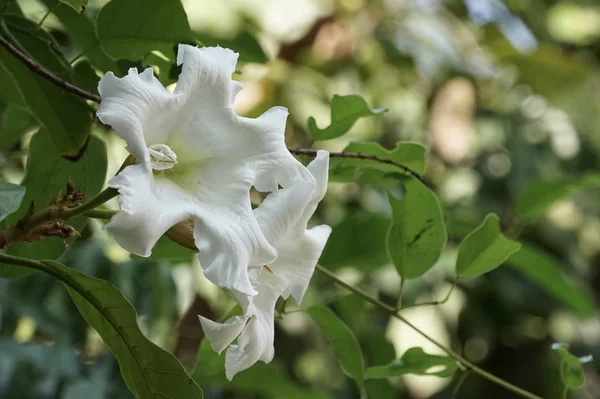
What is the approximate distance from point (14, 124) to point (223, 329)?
32 cm

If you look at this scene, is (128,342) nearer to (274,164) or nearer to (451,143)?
(274,164)

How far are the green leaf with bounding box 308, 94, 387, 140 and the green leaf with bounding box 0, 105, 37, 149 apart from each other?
0.22 m

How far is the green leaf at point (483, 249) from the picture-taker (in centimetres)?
50

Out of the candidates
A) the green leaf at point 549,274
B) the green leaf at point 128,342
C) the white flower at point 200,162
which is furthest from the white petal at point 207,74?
the green leaf at point 549,274

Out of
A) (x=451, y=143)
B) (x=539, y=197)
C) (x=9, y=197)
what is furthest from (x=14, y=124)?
(x=451, y=143)

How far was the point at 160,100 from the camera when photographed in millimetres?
322

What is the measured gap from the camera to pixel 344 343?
1.70 ft

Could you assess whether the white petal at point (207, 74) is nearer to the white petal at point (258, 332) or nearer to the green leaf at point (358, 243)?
the white petal at point (258, 332)

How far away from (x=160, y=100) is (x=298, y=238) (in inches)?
3.6

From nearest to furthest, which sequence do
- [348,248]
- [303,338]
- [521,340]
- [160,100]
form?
[160,100], [348,248], [303,338], [521,340]

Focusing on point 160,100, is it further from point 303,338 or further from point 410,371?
point 303,338

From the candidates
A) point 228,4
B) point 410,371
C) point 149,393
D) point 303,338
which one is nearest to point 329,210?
point 303,338

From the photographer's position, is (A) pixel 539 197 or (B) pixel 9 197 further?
(A) pixel 539 197

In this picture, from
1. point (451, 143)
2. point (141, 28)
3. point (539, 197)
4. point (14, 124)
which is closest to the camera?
point (141, 28)
